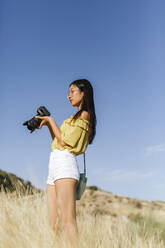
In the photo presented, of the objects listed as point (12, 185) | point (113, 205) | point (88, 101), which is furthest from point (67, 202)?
point (113, 205)

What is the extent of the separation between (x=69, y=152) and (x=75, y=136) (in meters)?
0.18

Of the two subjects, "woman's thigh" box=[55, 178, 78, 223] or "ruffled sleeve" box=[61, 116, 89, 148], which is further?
"ruffled sleeve" box=[61, 116, 89, 148]

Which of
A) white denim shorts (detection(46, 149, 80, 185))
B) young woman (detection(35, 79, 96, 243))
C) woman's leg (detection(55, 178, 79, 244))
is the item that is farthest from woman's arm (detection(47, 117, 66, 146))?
woman's leg (detection(55, 178, 79, 244))

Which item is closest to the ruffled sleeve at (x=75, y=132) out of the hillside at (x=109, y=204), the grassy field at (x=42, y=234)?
the grassy field at (x=42, y=234)

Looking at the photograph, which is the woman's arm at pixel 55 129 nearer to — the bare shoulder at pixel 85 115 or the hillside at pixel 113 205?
the bare shoulder at pixel 85 115

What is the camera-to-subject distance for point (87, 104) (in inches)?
137

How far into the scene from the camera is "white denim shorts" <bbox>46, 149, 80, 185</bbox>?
3082 millimetres

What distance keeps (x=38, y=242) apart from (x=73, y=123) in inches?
51.7

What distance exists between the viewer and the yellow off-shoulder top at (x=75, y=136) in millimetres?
3213

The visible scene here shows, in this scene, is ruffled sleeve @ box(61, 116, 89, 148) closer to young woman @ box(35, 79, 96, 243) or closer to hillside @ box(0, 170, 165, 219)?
young woman @ box(35, 79, 96, 243)

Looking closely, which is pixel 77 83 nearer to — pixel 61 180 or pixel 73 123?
pixel 73 123

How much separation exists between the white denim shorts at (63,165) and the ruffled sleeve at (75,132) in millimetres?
119

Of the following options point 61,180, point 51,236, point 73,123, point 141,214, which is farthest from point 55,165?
point 141,214

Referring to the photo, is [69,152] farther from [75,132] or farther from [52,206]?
[52,206]
